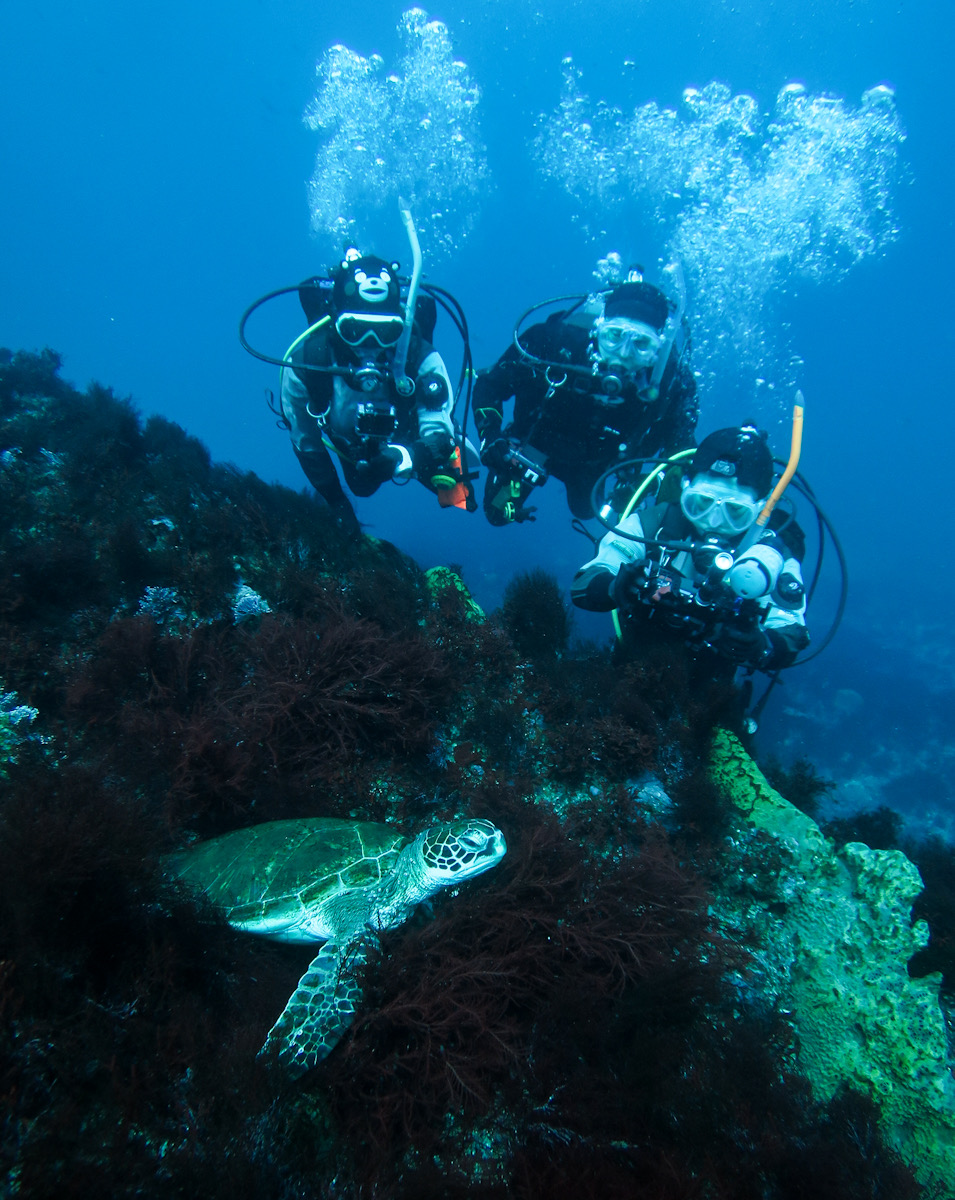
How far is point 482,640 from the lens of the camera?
12.9 ft

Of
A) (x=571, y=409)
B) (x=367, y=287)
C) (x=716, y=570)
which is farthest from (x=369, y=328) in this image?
(x=716, y=570)

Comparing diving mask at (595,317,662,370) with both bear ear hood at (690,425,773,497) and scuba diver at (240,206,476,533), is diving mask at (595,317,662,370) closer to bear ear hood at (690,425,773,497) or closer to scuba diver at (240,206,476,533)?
scuba diver at (240,206,476,533)

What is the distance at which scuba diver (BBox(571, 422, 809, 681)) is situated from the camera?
394 centimetres

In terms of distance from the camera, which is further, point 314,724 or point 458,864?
point 314,724

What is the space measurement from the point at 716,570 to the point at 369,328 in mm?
3916

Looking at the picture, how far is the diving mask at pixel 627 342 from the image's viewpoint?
559cm

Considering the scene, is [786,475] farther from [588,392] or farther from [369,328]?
[369,328]

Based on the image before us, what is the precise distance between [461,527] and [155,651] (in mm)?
23062

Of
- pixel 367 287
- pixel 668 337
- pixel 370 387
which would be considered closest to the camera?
pixel 367 287

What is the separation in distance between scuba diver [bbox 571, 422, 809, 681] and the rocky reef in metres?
0.62

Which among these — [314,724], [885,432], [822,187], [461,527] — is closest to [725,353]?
[822,187]

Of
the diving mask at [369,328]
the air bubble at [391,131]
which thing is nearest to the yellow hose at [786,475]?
the diving mask at [369,328]

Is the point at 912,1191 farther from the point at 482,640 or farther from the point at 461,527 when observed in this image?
the point at 461,527

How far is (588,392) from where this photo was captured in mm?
6008
